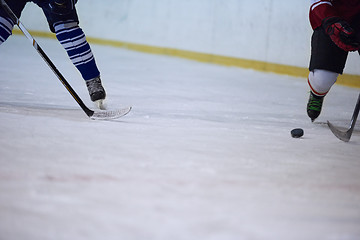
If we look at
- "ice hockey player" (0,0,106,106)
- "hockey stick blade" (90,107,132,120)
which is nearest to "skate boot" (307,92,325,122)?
"hockey stick blade" (90,107,132,120)

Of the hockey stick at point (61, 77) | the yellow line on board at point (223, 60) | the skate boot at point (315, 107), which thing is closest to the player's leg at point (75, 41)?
the hockey stick at point (61, 77)

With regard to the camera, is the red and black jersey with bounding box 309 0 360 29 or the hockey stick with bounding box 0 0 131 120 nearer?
the hockey stick with bounding box 0 0 131 120

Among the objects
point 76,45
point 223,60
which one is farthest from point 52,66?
point 223,60

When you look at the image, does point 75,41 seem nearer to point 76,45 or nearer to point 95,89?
point 76,45

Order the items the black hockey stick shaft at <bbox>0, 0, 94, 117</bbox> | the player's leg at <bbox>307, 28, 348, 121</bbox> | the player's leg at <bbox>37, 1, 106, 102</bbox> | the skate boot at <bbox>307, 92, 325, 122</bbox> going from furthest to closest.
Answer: the skate boot at <bbox>307, 92, 325, 122</bbox>
the player's leg at <bbox>307, 28, 348, 121</bbox>
the player's leg at <bbox>37, 1, 106, 102</bbox>
the black hockey stick shaft at <bbox>0, 0, 94, 117</bbox>

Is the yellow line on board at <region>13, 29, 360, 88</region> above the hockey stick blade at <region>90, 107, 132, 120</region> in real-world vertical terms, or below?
below

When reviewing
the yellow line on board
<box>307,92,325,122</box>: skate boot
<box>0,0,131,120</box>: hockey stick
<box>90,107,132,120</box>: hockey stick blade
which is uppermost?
<box>0,0,131,120</box>: hockey stick

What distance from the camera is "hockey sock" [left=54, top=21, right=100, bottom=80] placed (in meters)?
2.16

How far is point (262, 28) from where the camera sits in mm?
5379

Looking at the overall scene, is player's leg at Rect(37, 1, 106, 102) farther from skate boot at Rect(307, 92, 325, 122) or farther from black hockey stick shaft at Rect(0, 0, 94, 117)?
skate boot at Rect(307, 92, 325, 122)

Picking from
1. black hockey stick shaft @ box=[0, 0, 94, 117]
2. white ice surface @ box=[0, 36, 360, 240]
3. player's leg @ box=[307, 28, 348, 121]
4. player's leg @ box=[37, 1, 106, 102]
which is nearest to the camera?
white ice surface @ box=[0, 36, 360, 240]

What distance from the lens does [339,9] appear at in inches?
87.8

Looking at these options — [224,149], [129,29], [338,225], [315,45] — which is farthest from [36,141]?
[129,29]

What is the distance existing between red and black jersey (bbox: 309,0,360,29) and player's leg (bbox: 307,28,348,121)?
0.29ft
